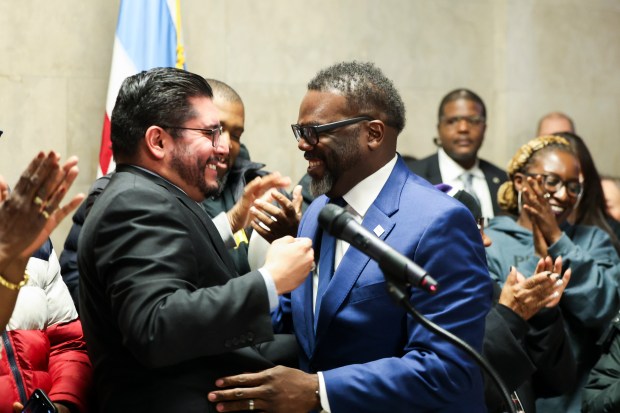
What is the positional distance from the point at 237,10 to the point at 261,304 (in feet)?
12.6

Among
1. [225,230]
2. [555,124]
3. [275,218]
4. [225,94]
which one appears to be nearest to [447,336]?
[275,218]

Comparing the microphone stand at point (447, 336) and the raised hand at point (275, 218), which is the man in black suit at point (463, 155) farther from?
the microphone stand at point (447, 336)

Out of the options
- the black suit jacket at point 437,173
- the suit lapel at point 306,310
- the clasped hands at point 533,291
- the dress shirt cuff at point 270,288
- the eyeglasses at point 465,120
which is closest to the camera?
the dress shirt cuff at point 270,288

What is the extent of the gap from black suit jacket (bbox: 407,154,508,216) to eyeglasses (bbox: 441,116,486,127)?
0.28m

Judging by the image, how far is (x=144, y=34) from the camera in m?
5.25

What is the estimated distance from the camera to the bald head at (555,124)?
7.05 metres

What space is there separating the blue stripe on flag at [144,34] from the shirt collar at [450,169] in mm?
1961

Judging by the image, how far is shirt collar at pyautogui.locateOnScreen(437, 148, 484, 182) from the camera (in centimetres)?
626

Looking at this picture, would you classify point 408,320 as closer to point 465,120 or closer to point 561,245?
point 561,245

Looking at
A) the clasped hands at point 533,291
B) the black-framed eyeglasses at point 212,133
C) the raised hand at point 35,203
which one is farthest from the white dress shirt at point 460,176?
the raised hand at point 35,203

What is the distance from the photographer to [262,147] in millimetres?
6133

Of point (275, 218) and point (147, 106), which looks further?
point (275, 218)

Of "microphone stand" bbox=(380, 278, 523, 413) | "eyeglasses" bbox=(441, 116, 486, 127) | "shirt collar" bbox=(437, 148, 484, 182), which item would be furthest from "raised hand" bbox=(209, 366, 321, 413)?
"eyeglasses" bbox=(441, 116, 486, 127)

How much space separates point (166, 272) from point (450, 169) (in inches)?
163
